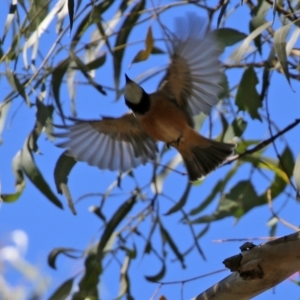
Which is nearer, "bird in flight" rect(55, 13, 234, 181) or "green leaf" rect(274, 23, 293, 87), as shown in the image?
"green leaf" rect(274, 23, 293, 87)

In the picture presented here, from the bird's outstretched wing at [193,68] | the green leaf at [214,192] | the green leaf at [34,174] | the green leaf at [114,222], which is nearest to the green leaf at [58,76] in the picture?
the green leaf at [34,174]

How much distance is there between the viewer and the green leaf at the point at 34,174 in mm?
2379

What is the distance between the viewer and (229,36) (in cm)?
235

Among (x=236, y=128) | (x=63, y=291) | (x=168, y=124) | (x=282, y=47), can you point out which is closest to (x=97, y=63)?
(x=168, y=124)

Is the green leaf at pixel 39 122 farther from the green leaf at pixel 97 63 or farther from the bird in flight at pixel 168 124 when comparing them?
the green leaf at pixel 97 63

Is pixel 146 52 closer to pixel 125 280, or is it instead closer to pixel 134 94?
pixel 134 94

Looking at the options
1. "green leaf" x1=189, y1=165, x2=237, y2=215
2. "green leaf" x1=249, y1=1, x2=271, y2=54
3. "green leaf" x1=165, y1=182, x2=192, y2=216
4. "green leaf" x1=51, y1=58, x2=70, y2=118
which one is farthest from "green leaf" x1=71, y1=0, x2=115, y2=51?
"green leaf" x1=189, y1=165, x2=237, y2=215

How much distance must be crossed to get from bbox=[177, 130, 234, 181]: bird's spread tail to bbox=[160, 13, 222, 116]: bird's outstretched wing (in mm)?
104

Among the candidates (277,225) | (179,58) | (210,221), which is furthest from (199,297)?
(277,225)

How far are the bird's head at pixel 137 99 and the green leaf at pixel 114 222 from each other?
1.10ft

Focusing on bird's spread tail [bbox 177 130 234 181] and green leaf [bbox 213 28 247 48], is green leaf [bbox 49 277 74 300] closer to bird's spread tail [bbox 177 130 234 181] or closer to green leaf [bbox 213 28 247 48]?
bird's spread tail [bbox 177 130 234 181]

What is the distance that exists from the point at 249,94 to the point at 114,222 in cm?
58

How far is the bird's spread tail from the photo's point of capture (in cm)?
253

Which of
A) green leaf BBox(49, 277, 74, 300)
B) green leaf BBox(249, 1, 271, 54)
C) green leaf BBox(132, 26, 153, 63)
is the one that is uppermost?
green leaf BBox(249, 1, 271, 54)
